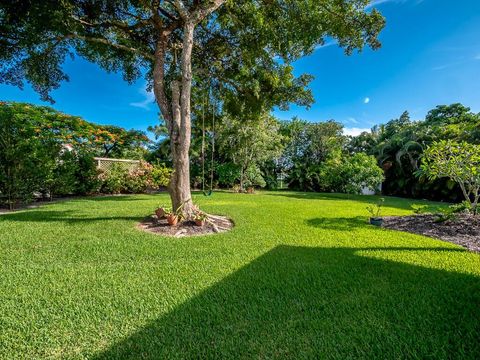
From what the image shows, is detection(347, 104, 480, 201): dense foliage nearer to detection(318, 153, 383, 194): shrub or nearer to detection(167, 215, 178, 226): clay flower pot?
detection(318, 153, 383, 194): shrub

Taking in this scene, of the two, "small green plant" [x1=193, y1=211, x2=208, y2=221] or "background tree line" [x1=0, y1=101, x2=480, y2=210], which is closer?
"small green plant" [x1=193, y1=211, x2=208, y2=221]

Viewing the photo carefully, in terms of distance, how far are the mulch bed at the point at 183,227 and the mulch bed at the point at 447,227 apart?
413 centimetres

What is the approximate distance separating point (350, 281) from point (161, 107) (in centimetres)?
525

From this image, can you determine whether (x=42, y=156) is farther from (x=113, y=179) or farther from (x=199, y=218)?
(x=199, y=218)

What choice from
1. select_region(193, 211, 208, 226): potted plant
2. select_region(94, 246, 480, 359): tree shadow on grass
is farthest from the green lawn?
select_region(193, 211, 208, 226): potted plant

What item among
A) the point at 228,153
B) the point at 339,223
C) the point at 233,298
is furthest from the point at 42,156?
the point at 228,153

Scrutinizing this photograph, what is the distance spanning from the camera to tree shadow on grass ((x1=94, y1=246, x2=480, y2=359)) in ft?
5.48

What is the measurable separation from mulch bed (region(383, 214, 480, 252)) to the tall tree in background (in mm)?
4318

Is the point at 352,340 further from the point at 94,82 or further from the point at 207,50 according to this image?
the point at 94,82

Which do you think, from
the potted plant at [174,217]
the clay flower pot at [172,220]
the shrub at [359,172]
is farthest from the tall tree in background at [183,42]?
the shrub at [359,172]

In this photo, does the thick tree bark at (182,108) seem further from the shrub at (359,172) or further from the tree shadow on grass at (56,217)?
the shrub at (359,172)

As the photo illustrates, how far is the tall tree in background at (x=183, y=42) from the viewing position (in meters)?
5.34

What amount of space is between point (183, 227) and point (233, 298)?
9.93 feet

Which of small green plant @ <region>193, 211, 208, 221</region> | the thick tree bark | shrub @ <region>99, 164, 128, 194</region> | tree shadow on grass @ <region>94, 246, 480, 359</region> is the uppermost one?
the thick tree bark
